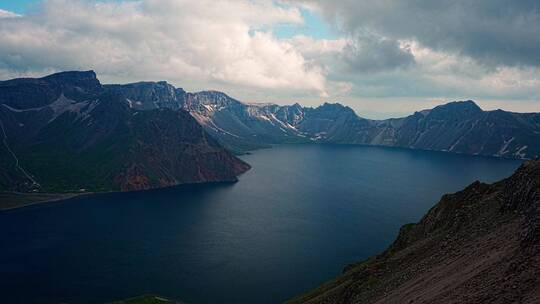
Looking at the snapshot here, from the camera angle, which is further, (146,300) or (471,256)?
(146,300)

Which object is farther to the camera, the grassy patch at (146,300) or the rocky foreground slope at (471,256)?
the grassy patch at (146,300)

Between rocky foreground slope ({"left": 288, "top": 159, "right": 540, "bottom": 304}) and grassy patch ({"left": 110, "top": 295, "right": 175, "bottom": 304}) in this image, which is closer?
rocky foreground slope ({"left": 288, "top": 159, "right": 540, "bottom": 304})

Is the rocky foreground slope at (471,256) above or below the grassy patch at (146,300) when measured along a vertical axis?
above

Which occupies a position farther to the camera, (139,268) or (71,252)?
(71,252)

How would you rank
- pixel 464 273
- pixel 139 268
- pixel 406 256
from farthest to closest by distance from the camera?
pixel 139 268 → pixel 406 256 → pixel 464 273

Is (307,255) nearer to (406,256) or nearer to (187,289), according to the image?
(187,289)

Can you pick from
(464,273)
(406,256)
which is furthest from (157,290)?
(464,273)

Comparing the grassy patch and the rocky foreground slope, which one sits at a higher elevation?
the rocky foreground slope

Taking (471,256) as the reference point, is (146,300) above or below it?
below
